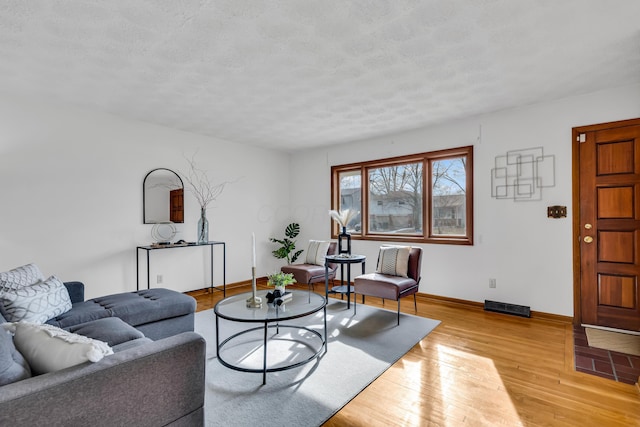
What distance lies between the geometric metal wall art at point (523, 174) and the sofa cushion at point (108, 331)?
404 centimetres

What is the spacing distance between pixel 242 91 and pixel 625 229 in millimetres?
4111

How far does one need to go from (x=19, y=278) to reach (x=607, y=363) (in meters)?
4.60

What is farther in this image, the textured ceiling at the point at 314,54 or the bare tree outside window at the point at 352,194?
the bare tree outside window at the point at 352,194

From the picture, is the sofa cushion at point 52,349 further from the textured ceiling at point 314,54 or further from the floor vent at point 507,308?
the floor vent at point 507,308

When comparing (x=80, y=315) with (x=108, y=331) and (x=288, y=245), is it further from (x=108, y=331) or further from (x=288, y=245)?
(x=288, y=245)

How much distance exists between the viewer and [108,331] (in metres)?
2.05

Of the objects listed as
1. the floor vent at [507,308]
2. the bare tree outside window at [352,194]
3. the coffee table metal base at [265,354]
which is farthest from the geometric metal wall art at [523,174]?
the coffee table metal base at [265,354]

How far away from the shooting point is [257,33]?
2273 millimetres

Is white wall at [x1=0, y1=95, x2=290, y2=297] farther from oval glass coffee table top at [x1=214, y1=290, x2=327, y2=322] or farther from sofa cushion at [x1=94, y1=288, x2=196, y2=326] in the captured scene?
oval glass coffee table top at [x1=214, y1=290, x2=327, y2=322]

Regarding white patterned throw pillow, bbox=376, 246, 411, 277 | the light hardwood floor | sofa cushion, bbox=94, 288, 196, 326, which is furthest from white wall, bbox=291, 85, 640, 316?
sofa cushion, bbox=94, 288, 196, 326

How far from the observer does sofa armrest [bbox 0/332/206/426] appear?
1.05 meters

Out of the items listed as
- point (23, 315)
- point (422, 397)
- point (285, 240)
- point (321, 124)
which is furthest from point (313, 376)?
point (285, 240)

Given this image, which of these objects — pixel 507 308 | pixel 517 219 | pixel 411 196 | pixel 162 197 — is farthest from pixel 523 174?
pixel 162 197

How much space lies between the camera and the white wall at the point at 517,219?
3.51 m
